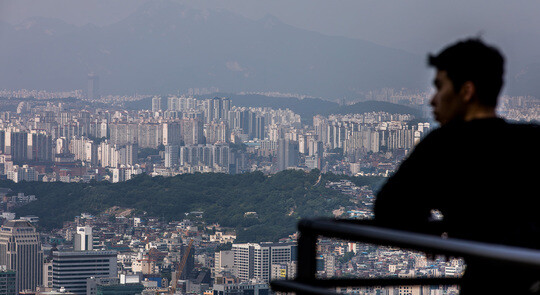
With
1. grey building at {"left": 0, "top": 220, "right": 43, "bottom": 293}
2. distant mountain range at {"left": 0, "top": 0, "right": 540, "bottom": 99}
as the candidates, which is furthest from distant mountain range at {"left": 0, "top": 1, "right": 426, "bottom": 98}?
grey building at {"left": 0, "top": 220, "right": 43, "bottom": 293}

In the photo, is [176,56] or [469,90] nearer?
[469,90]

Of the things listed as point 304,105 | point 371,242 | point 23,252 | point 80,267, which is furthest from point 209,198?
point 371,242

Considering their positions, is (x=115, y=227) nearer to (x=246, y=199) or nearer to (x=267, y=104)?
(x=246, y=199)

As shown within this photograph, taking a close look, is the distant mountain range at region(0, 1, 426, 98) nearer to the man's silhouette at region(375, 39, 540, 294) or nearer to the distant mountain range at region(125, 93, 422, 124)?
the distant mountain range at region(125, 93, 422, 124)

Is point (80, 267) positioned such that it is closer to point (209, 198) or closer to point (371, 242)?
point (209, 198)

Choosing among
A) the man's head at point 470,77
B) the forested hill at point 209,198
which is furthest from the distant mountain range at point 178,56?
the man's head at point 470,77

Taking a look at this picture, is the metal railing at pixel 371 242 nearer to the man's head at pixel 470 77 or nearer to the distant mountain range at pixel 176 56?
the man's head at pixel 470 77
